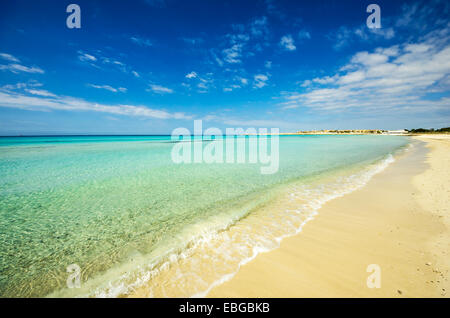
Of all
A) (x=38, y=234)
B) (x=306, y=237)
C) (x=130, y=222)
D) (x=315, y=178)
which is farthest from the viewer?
(x=315, y=178)

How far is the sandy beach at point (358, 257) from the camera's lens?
101 inches

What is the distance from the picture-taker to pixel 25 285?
2850 mm

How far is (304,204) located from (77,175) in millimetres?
12304

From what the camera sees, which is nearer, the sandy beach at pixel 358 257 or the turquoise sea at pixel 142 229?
the sandy beach at pixel 358 257

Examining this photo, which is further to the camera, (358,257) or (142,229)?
(142,229)

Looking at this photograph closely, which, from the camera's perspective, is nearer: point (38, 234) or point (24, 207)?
point (38, 234)

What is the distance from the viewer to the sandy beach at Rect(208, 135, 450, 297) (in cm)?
257

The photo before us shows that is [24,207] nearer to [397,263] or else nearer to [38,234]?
[38,234]

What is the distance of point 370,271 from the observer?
2.89 meters

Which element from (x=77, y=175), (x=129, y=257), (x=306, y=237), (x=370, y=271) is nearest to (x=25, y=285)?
(x=129, y=257)

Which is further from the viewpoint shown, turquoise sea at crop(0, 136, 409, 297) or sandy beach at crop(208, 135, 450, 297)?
turquoise sea at crop(0, 136, 409, 297)

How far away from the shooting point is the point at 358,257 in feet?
10.5
